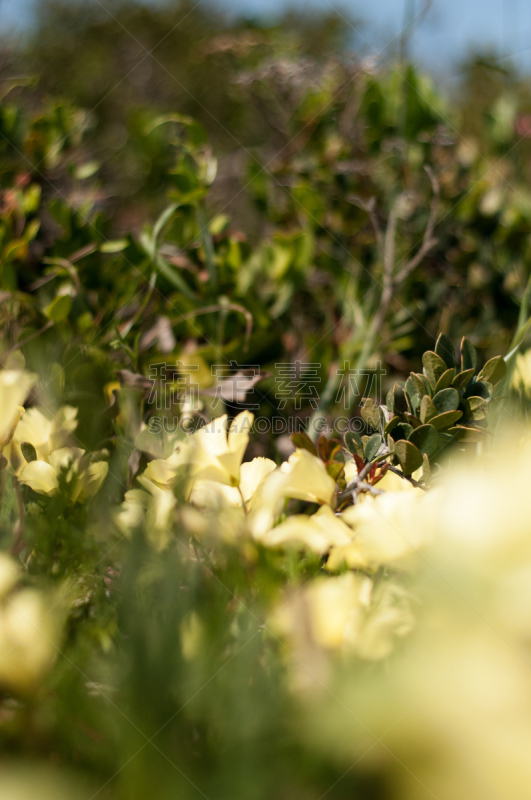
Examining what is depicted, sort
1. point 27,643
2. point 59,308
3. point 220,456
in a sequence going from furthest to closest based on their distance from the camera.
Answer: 1. point 59,308
2. point 220,456
3. point 27,643

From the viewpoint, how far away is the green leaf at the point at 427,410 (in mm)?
383

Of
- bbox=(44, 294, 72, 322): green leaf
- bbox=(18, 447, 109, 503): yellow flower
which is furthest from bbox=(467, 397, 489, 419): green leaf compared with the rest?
Answer: bbox=(44, 294, 72, 322): green leaf

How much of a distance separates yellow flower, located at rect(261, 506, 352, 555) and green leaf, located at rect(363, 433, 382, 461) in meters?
0.08

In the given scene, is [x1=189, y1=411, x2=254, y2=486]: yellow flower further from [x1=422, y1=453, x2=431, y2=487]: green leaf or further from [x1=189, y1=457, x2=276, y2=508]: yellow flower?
[x1=422, y1=453, x2=431, y2=487]: green leaf

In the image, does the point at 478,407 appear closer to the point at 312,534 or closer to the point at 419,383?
the point at 419,383

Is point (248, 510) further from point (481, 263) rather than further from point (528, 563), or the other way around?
point (481, 263)

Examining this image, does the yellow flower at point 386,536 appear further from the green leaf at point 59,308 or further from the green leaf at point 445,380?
the green leaf at point 59,308

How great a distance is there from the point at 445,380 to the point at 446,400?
1cm

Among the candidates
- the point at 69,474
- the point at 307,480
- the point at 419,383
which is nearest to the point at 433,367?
the point at 419,383

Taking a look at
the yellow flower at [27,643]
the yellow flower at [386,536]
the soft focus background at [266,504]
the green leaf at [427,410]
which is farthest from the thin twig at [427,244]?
the yellow flower at [27,643]

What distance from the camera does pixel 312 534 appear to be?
0.30m

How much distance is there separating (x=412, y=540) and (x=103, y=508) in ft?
0.51

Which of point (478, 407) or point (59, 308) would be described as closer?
point (478, 407)

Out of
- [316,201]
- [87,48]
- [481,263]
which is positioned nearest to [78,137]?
[316,201]
